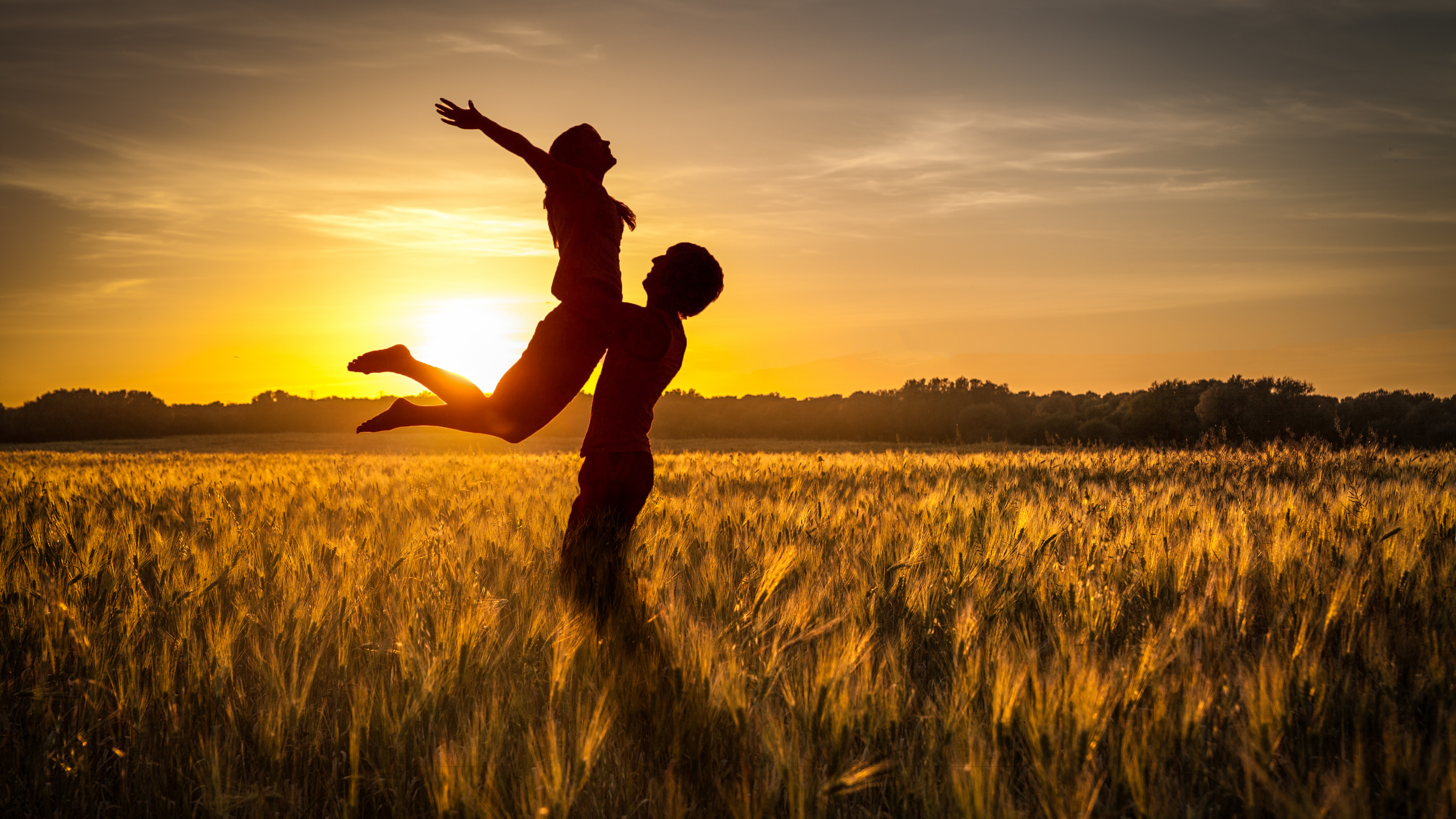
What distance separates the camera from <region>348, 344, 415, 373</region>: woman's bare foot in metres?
3.33

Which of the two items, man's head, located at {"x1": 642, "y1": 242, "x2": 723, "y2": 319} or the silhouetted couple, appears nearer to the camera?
the silhouetted couple

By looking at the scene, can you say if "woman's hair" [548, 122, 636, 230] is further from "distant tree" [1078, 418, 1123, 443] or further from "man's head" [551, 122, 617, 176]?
"distant tree" [1078, 418, 1123, 443]

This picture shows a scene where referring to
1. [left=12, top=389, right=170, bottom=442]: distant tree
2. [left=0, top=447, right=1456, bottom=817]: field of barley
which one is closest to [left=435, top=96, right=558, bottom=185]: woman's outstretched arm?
[left=0, top=447, right=1456, bottom=817]: field of barley

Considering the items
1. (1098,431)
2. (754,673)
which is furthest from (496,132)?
(1098,431)

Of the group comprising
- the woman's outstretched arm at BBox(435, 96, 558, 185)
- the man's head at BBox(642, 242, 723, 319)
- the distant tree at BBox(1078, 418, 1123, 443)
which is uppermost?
the woman's outstretched arm at BBox(435, 96, 558, 185)

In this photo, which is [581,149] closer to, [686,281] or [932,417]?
[686,281]

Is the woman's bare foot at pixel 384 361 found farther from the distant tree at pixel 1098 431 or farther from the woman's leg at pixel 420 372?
the distant tree at pixel 1098 431

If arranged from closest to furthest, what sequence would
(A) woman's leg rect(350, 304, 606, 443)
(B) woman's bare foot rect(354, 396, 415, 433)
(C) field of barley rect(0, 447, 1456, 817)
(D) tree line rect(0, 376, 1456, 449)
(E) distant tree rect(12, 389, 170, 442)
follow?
1. (C) field of barley rect(0, 447, 1456, 817)
2. (A) woman's leg rect(350, 304, 606, 443)
3. (B) woman's bare foot rect(354, 396, 415, 433)
4. (D) tree line rect(0, 376, 1456, 449)
5. (E) distant tree rect(12, 389, 170, 442)

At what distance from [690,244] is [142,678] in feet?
8.38

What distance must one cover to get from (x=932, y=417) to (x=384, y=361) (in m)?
39.7

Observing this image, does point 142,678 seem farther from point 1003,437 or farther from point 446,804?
point 1003,437

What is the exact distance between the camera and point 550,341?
3195 mm

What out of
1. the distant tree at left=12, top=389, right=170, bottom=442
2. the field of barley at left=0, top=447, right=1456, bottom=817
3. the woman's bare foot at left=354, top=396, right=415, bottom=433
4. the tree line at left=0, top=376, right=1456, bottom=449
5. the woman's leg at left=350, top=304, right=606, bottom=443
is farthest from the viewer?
→ the distant tree at left=12, top=389, right=170, bottom=442

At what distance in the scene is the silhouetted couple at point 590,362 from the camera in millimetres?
3158
